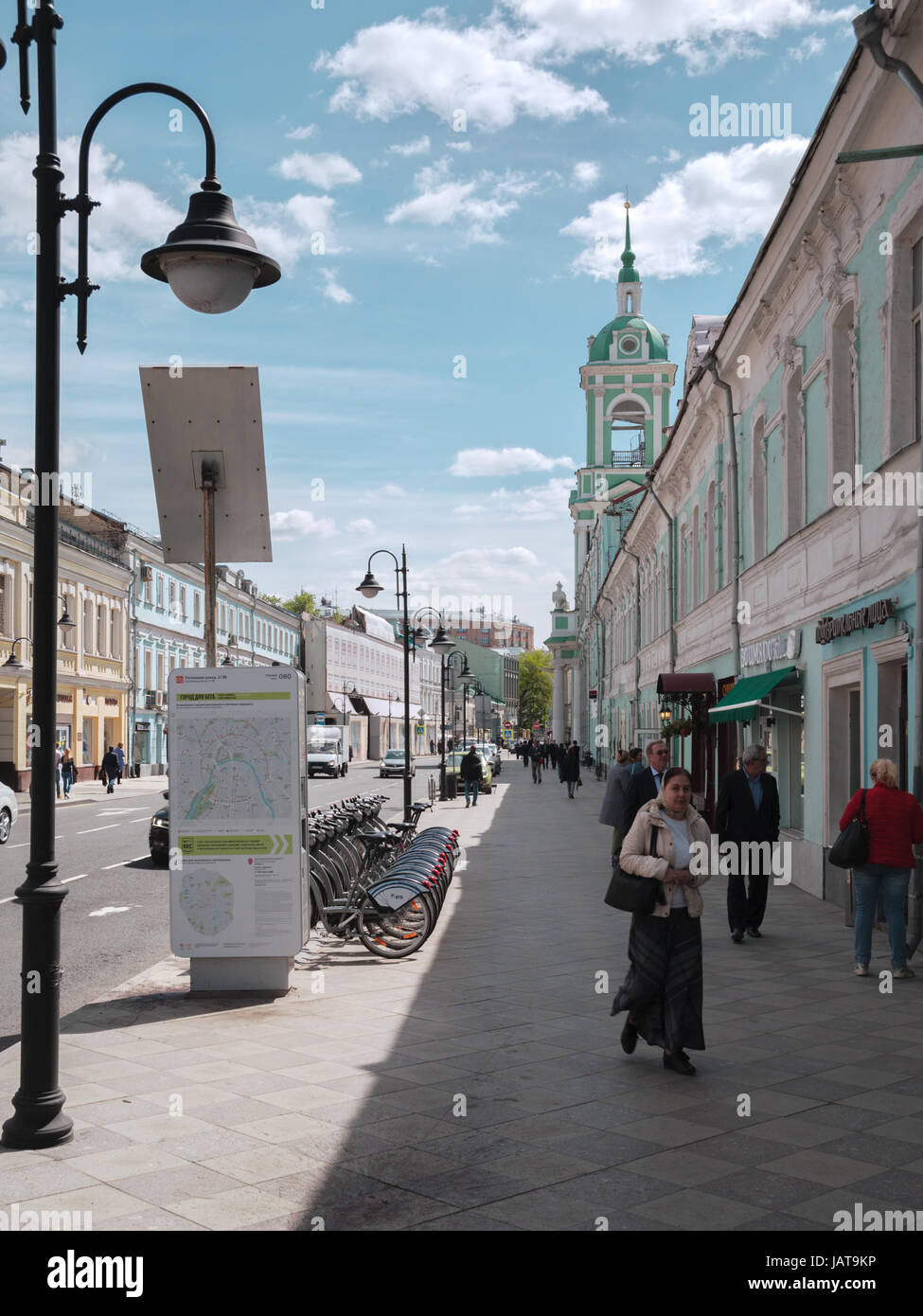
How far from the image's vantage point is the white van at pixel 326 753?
5594 cm

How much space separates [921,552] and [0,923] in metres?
9.22

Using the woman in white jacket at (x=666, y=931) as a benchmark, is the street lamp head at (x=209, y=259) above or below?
above

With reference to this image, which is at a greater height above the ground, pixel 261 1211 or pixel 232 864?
pixel 232 864

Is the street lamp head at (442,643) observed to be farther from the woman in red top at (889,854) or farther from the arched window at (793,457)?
the woman in red top at (889,854)

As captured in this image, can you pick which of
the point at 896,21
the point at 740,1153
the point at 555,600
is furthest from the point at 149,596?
the point at 740,1153

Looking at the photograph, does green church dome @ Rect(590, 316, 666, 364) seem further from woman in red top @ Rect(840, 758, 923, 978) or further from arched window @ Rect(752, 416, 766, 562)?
woman in red top @ Rect(840, 758, 923, 978)

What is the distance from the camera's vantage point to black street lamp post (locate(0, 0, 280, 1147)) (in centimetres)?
563

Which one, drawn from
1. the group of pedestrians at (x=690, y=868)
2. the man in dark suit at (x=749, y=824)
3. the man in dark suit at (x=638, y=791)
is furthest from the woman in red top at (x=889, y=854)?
the man in dark suit at (x=638, y=791)

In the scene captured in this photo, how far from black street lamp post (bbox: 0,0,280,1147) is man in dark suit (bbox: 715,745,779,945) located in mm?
7047

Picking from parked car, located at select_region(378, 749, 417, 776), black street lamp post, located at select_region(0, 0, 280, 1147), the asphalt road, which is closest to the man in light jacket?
the asphalt road

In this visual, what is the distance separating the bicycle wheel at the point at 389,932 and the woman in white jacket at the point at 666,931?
3596mm

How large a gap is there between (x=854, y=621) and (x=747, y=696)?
394cm

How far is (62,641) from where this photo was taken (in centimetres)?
4697
